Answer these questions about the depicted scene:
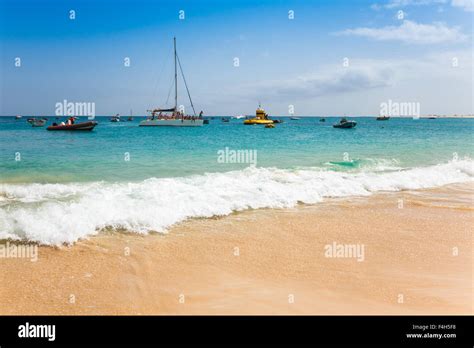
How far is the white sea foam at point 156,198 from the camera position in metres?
7.34

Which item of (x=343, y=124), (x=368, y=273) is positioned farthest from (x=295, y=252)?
(x=343, y=124)

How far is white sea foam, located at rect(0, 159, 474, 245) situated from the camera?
7336mm

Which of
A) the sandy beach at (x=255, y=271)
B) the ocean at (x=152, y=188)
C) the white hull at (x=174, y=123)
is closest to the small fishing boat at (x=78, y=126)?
the white hull at (x=174, y=123)

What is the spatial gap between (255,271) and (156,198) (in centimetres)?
467

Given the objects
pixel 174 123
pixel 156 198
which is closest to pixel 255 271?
pixel 156 198

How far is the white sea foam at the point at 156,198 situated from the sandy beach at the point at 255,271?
1.84ft

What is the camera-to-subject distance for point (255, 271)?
5656 millimetres

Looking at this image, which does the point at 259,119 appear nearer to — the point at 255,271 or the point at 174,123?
the point at 174,123

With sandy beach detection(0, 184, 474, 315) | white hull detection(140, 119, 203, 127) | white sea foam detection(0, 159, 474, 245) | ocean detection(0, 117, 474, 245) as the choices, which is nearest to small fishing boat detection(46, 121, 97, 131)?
white hull detection(140, 119, 203, 127)

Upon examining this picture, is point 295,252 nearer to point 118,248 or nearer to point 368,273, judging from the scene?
point 368,273

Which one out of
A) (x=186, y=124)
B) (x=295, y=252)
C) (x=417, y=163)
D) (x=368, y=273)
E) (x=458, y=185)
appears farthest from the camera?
(x=186, y=124)

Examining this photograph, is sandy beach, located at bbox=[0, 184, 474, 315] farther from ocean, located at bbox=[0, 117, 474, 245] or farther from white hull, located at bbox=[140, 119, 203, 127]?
white hull, located at bbox=[140, 119, 203, 127]

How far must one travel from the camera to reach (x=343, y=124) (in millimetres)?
74000
